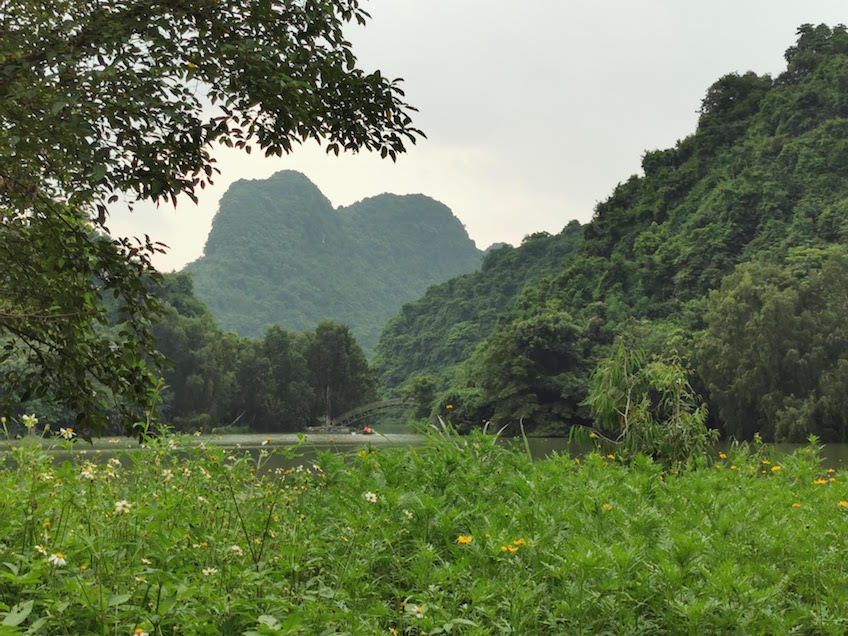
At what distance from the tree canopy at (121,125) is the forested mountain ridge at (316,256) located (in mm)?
101604

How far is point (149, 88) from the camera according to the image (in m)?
4.09

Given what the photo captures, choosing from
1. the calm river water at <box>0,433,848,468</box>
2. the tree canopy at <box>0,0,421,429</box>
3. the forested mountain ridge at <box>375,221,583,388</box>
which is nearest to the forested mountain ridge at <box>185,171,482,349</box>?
the forested mountain ridge at <box>375,221,583,388</box>

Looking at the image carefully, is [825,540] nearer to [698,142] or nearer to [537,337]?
[537,337]

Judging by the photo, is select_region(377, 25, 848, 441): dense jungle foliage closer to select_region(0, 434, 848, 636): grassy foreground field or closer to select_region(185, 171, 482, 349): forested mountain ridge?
select_region(0, 434, 848, 636): grassy foreground field

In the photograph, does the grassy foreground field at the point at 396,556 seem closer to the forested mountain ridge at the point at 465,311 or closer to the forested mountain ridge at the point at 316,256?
the forested mountain ridge at the point at 465,311

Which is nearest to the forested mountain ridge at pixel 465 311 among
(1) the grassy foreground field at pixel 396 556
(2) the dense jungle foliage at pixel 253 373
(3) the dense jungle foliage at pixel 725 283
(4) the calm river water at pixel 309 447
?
(3) the dense jungle foliage at pixel 725 283

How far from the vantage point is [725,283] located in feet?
116

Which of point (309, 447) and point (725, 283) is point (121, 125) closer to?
point (309, 447)

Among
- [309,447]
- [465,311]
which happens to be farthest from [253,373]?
[309,447]

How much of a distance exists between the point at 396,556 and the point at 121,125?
2474mm

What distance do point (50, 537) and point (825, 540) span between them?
398 cm

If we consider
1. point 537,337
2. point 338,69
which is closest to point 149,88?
point 338,69

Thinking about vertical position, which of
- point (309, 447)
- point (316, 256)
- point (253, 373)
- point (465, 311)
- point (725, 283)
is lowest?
point (309, 447)

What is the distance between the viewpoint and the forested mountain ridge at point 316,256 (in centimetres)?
11569
